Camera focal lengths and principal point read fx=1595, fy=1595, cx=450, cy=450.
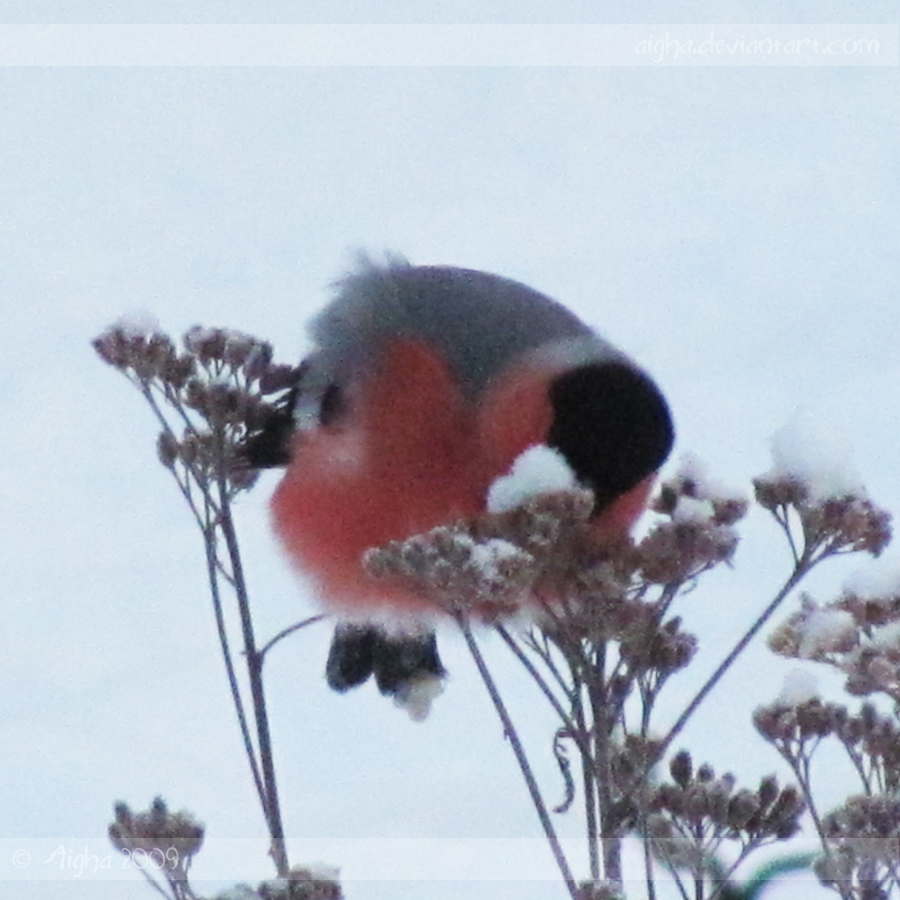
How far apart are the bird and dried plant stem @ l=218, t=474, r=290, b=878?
11 centimetres

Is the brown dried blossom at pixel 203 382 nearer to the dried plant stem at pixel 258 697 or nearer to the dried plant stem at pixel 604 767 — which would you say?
the dried plant stem at pixel 258 697

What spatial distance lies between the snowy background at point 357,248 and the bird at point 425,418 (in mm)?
39

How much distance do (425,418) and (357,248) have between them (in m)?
0.16

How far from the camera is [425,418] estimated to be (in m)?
1.12

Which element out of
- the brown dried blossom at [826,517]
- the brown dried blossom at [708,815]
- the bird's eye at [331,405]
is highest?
the bird's eye at [331,405]

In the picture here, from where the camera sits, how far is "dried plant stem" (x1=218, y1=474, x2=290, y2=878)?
0.84 metres

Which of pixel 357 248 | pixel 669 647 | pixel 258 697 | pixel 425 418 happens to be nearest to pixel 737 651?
pixel 669 647

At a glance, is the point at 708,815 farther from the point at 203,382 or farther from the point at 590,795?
the point at 203,382

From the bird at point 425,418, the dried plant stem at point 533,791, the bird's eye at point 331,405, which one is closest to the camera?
the dried plant stem at point 533,791

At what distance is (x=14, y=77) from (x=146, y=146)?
0.11 m

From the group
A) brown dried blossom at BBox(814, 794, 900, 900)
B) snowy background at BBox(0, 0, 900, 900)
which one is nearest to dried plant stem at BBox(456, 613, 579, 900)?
brown dried blossom at BBox(814, 794, 900, 900)

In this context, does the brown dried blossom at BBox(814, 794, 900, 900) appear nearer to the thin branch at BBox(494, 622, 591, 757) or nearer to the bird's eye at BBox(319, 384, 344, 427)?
the thin branch at BBox(494, 622, 591, 757)

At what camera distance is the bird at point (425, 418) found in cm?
102

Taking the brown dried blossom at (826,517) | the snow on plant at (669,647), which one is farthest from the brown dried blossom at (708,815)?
the brown dried blossom at (826,517)
